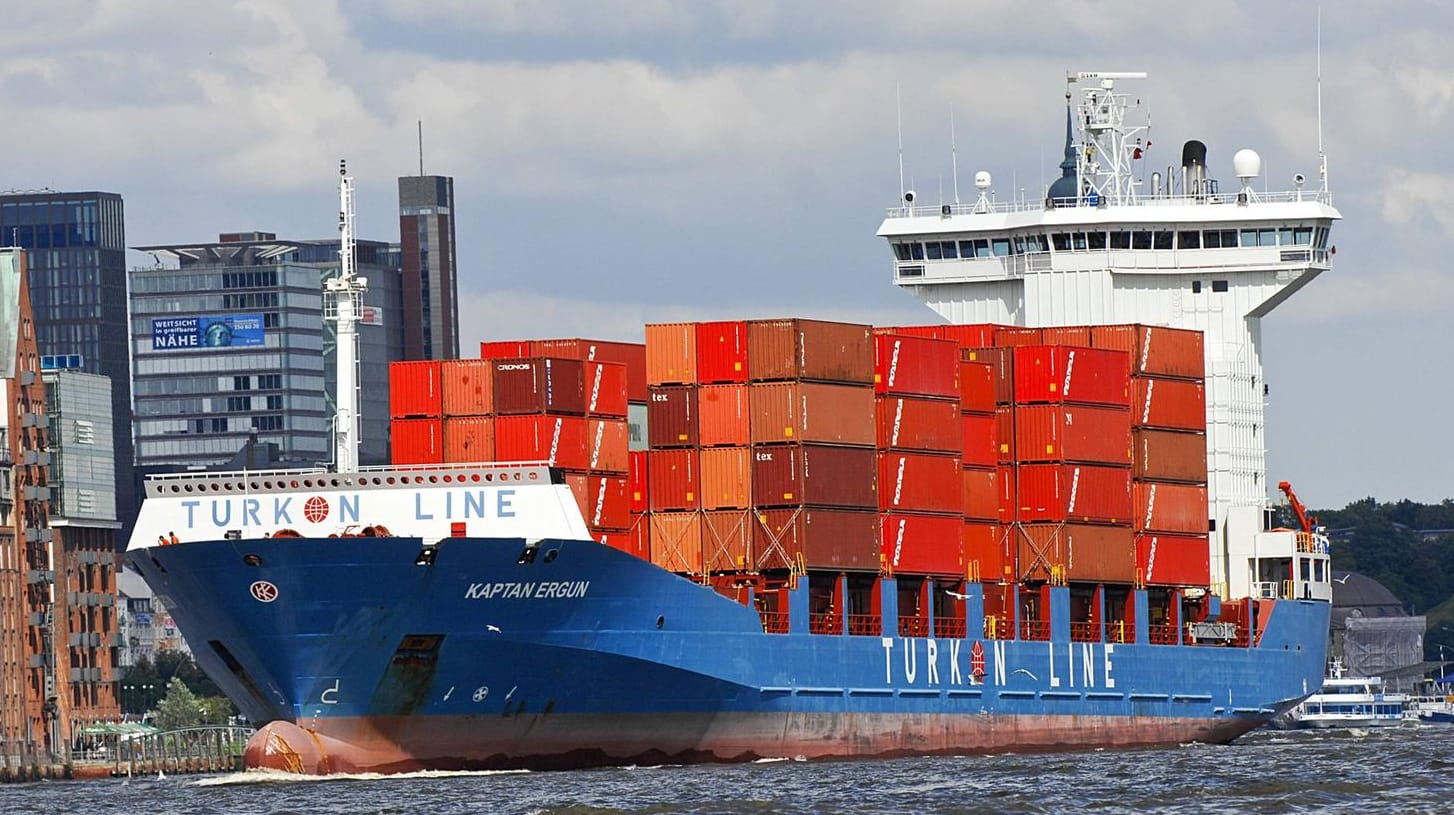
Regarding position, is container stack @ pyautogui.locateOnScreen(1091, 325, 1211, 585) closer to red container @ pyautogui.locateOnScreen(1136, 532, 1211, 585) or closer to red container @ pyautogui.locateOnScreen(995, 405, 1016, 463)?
red container @ pyautogui.locateOnScreen(1136, 532, 1211, 585)

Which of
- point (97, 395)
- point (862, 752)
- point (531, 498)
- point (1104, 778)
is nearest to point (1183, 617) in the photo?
point (862, 752)

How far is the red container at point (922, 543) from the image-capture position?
6594 centimetres

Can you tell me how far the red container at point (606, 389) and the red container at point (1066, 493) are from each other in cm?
1235

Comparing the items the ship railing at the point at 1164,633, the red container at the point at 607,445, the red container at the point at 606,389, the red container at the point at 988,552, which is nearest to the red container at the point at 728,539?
the red container at the point at 607,445

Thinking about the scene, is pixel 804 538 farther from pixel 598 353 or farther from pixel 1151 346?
pixel 1151 346

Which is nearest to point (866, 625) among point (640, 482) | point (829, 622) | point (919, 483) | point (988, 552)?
point (829, 622)

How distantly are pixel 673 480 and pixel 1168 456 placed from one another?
15903 millimetres

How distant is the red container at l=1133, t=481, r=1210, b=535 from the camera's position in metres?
73.5

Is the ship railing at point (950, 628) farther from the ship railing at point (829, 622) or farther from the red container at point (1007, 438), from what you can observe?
the ship railing at point (829, 622)

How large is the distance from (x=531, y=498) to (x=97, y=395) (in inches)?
2682

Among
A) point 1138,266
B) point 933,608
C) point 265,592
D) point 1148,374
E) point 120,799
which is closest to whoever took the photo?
point 265,592

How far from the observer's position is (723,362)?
209 ft

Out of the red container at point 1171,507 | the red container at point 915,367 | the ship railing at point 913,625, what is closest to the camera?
the red container at point 915,367

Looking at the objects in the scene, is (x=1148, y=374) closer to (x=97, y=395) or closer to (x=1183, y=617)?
(x=1183, y=617)
